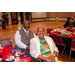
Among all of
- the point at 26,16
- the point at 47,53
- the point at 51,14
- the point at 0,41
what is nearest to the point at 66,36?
the point at 47,53

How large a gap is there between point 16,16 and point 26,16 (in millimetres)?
1608

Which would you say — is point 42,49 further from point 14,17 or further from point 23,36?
point 14,17

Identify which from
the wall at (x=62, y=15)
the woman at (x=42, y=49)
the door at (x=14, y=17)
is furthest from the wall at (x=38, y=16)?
the woman at (x=42, y=49)

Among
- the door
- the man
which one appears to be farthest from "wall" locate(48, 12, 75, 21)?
the man

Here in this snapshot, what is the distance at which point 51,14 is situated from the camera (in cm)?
2084

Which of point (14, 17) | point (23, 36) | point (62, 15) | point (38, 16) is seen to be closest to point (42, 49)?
point (23, 36)

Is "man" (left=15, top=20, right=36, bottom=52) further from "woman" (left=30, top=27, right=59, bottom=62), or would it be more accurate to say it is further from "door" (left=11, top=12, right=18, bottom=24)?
"door" (left=11, top=12, right=18, bottom=24)

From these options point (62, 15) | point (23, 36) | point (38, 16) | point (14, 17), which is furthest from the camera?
point (62, 15)

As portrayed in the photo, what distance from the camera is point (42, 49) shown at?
206cm

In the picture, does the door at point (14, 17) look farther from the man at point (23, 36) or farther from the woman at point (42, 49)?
the woman at point (42, 49)

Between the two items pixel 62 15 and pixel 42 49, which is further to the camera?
pixel 62 15

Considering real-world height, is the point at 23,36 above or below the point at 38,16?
below

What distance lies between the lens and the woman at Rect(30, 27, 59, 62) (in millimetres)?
1952
